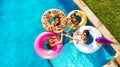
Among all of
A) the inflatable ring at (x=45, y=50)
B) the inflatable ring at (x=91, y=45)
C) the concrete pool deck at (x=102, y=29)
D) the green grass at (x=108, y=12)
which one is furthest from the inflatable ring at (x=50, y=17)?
the green grass at (x=108, y=12)

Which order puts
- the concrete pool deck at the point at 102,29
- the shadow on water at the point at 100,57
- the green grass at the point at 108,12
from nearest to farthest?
the concrete pool deck at the point at 102,29 < the shadow on water at the point at 100,57 < the green grass at the point at 108,12

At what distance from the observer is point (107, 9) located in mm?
9414

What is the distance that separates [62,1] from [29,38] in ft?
6.78

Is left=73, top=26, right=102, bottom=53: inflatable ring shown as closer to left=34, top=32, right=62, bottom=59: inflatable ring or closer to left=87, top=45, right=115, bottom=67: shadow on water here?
left=87, top=45, right=115, bottom=67: shadow on water

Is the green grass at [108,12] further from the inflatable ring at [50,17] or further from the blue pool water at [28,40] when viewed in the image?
the inflatable ring at [50,17]

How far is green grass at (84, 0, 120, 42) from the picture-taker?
8.92 meters

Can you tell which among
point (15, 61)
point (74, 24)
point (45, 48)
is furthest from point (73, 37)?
point (15, 61)

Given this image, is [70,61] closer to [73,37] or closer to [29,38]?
[73,37]

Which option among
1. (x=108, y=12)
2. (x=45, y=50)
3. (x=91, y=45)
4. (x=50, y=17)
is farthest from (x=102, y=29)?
(x=45, y=50)

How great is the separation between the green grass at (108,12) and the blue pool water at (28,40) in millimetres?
545

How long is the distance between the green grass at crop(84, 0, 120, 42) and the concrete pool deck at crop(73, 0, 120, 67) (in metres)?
0.18

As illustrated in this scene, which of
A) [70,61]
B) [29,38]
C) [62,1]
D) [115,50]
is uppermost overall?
[62,1]

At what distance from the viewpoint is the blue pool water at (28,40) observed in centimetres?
897

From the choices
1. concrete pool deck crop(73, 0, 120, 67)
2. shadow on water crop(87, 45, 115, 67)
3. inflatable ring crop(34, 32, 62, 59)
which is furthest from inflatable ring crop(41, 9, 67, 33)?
shadow on water crop(87, 45, 115, 67)
